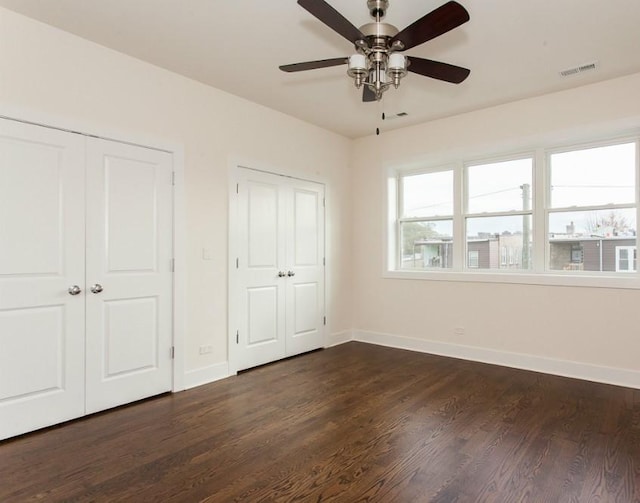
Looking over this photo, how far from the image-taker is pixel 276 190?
4.48 m

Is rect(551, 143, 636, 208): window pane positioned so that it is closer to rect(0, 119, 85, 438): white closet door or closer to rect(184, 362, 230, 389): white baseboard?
rect(184, 362, 230, 389): white baseboard

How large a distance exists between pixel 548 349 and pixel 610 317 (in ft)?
2.07

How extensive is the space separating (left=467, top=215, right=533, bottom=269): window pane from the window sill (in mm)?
136

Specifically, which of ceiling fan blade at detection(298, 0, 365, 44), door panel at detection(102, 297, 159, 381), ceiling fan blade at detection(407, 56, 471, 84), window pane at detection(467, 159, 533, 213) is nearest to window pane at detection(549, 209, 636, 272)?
window pane at detection(467, 159, 533, 213)

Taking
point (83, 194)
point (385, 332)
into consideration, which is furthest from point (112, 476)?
point (385, 332)

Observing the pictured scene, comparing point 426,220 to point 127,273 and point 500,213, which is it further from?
point 127,273

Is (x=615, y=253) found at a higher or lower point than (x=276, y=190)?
lower

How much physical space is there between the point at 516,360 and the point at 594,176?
2.03 metres

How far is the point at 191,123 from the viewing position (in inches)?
144

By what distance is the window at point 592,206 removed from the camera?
3.82m

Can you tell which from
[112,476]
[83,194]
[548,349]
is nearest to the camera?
[112,476]

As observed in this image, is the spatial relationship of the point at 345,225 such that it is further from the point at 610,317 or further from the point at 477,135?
the point at 610,317

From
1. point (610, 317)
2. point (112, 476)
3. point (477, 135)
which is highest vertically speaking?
point (477, 135)

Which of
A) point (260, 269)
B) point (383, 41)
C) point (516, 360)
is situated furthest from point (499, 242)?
point (383, 41)
